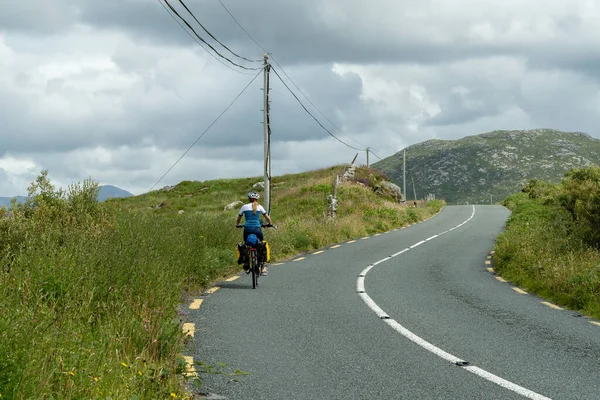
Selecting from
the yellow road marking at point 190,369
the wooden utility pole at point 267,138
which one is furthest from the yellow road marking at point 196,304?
the wooden utility pole at point 267,138

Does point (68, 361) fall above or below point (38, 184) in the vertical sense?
below

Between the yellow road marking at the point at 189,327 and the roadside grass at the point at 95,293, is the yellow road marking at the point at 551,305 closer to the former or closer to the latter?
the yellow road marking at the point at 189,327

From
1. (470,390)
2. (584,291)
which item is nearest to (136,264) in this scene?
(470,390)

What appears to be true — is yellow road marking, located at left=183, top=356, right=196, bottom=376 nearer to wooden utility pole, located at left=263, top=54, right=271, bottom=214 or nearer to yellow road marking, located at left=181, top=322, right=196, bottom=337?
yellow road marking, located at left=181, top=322, right=196, bottom=337

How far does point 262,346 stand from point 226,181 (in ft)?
191

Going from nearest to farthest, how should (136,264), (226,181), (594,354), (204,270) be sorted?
(594,354), (136,264), (204,270), (226,181)

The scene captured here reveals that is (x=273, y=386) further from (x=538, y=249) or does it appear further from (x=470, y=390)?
(x=538, y=249)

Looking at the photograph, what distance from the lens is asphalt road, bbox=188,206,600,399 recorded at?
6025 mm

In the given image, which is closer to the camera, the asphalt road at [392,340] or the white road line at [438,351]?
the white road line at [438,351]

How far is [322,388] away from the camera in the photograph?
19.5 ft

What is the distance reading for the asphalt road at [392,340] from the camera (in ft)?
19.8

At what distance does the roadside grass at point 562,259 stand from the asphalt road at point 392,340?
0.55 meters

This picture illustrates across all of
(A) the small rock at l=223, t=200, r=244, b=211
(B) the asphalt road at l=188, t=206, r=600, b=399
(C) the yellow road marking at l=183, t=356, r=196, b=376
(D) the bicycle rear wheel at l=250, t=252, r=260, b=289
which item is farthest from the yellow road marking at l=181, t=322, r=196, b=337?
(A) the small rock at l=223, t=200, r=244, b=211

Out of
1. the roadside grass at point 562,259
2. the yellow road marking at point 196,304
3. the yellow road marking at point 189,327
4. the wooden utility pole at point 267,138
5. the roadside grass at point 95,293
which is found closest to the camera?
the roadside grass at point 95,293
